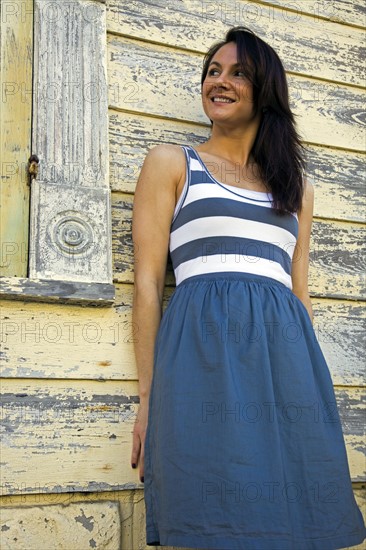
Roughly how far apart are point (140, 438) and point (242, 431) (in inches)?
14.7

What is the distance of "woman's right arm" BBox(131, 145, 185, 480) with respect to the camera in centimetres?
239

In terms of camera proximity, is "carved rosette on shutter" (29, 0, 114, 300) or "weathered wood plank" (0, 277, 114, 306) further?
"carved rosette on shutter" (29, 0, 114, 300)

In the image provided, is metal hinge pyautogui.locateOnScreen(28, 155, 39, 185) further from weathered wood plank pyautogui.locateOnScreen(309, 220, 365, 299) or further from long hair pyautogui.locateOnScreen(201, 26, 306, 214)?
weathered wood plank pyautogui.locateOnScreen(309, 220, 365, 299)

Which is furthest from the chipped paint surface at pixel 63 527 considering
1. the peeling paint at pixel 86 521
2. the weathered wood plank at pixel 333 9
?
the weathered wood plank at pixel 333 9

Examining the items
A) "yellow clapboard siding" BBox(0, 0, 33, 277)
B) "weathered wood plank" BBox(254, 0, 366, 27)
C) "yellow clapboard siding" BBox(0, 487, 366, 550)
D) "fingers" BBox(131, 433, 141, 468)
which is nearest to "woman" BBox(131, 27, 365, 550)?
"fingers" BBox(131, 433, 141, 468)

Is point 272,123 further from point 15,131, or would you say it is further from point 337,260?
point 15,131

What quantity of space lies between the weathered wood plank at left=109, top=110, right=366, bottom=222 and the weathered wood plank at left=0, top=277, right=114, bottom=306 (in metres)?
Answer: 0.39

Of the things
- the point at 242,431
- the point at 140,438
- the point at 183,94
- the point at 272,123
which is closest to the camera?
the point at 242,431

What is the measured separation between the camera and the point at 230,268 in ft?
7.68

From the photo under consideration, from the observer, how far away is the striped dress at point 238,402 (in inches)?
80.7

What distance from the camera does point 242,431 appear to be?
2.11 m

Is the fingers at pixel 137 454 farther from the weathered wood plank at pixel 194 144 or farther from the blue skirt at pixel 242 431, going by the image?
the weathered wood plank at pixel 194 144

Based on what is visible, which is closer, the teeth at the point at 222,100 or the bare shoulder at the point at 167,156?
the bare shoulder at the point at 167,156

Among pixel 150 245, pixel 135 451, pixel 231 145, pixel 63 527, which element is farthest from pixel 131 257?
pixel 63 527
